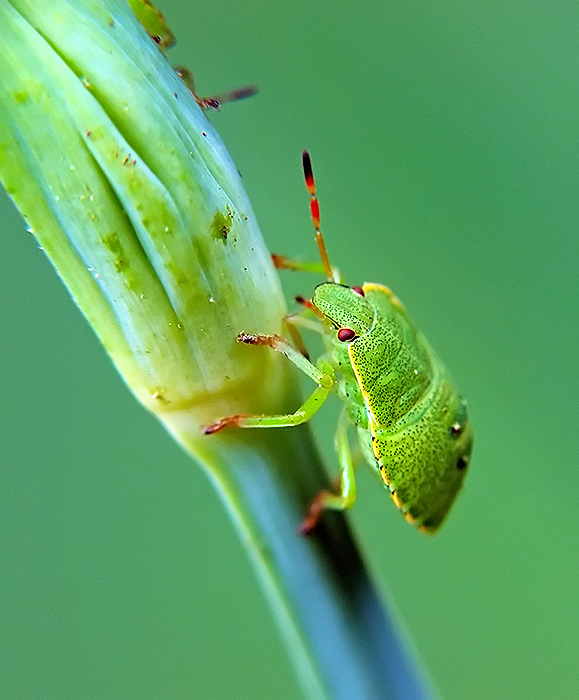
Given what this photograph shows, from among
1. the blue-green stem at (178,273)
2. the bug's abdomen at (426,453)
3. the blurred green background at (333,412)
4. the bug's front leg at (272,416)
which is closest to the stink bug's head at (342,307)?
the bug's abdomen at (426,453)

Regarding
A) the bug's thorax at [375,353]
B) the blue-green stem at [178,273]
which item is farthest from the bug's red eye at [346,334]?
the blue-green stem at [178,273]

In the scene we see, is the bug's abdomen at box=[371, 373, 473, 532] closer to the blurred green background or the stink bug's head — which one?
the stink bug's head

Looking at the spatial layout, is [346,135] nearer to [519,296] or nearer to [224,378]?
[519,296]

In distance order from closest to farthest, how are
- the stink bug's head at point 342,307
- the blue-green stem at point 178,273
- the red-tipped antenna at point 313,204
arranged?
the blue-green stem at point 178,273
the red-tipped antenna at point 313,204
the stink bug's head at point 342,307

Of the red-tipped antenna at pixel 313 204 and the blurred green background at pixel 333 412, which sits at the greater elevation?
the red-tipped antenna at pixel 313 204

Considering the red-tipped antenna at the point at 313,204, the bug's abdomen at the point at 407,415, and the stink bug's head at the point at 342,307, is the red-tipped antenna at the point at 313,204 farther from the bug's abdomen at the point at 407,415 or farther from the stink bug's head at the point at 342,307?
the bug's abdomen at the point at 407,415

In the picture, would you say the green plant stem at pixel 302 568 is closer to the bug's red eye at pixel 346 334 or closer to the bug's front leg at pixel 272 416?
the bug's front leg at pixel 272 416

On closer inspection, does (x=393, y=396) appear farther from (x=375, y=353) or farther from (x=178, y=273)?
(x=178, y=273)

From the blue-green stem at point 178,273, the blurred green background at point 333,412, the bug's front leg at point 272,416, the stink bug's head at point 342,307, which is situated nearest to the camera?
the blue-green stem at point 178,273

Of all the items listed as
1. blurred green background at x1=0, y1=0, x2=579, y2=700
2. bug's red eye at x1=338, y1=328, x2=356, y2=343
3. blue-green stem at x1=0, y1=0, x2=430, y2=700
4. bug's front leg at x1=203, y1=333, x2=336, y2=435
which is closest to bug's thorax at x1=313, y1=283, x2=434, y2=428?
bug's red eye at x1=338, y1=328, x2=356, y2=343

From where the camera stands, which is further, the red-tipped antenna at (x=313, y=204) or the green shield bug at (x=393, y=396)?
the green shield bug at (x=393, y=396)
